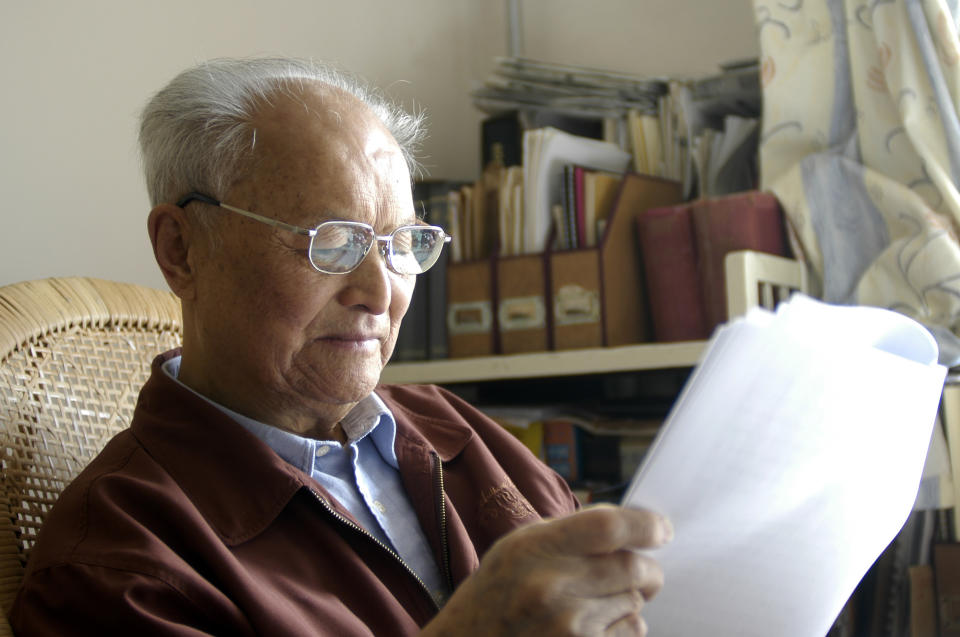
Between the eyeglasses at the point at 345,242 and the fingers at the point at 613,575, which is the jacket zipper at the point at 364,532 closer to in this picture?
the eyeglasses at the point at 345,242

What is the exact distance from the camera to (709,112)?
1981 mm

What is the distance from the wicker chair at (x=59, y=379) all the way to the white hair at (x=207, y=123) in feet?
0.70

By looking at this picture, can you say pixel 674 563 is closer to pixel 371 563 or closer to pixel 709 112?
pixel 371 563

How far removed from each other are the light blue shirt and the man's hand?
0.33 metres

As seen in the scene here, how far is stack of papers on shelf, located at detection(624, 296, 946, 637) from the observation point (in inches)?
23.2

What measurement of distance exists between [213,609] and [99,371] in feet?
1.68

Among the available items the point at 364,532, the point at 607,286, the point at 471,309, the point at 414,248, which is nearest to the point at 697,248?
the point at 607,286

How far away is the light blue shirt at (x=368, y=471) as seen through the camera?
1.00 metres

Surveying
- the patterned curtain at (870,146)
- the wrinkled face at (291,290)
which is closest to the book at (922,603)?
the patterned curtain at (870,146)

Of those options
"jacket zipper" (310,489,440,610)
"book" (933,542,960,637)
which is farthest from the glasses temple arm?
"book" (933,542,960,637)

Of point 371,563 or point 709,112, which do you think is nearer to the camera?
point 371,563

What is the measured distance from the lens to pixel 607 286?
1.80 meters

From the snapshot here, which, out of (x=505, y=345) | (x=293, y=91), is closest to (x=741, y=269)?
(x=505, y=345)

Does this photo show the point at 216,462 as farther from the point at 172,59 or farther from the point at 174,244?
the point at 172,59
